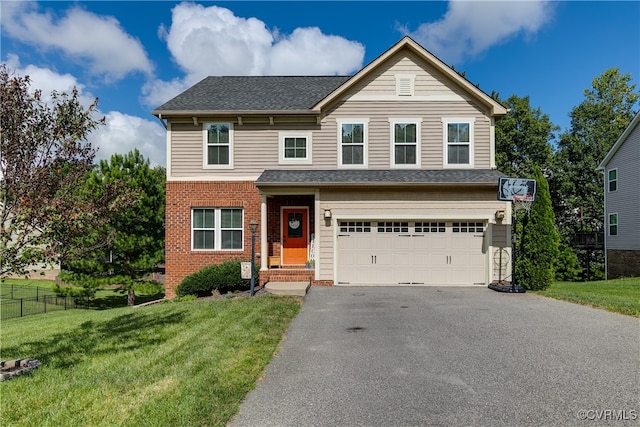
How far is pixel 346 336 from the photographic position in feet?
22.0

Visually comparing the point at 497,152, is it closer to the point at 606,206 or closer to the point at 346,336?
the point at 606,206

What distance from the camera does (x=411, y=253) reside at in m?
12.6

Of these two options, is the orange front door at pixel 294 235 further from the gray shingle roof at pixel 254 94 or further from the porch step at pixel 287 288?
the gray shingle roof at pixel 254 94

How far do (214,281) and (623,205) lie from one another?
2307 centimetres

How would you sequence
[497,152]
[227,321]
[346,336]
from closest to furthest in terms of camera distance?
[346,336] → [227,321] → [497,152]

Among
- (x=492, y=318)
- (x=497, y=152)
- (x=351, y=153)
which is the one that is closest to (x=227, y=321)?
(x=492, y=318)

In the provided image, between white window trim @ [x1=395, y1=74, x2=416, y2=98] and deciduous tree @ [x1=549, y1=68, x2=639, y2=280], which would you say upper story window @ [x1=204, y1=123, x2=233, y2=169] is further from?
deciduous tree @ [x1=549, y1=68, x2=639, y2=280]

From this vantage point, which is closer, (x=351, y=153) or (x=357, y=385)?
(x=357, y=385)

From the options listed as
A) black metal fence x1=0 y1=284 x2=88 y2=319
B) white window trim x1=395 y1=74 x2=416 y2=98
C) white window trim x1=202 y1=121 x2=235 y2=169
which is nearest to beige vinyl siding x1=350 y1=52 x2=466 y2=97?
white window trim x1=395 y1=74 x2=416 y2=98

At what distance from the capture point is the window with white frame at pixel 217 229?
13.3 m

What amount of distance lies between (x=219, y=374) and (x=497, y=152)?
98.7 ft

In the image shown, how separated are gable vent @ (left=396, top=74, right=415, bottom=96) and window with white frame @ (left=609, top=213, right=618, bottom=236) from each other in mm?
17410

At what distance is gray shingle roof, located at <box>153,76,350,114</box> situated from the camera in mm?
13562

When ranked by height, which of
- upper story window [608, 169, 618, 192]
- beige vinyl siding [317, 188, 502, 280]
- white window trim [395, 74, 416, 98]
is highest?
white window trim [395, 74, 416, 98]
